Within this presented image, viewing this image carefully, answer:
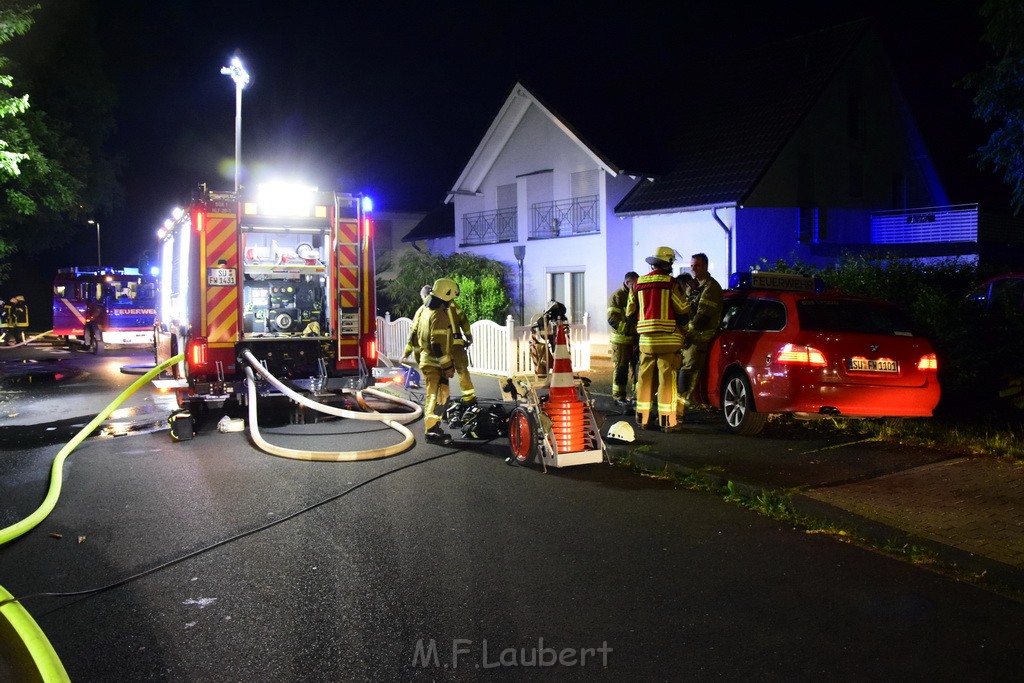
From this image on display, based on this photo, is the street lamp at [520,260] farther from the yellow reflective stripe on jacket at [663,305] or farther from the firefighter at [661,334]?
the yellow reflective stripe on jacket at [663,305]

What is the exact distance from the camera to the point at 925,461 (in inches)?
290

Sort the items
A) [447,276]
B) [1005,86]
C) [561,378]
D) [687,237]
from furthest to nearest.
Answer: [447,276] → [687,237] → [1005,86] → [561,378]

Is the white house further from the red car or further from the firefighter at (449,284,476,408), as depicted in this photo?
the firefighter at (449,284,476,408)

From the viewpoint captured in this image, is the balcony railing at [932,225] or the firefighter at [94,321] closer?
the balcony railing at [932,225]

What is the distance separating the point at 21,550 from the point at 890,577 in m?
5.31

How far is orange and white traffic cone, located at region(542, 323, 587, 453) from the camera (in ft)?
24.3

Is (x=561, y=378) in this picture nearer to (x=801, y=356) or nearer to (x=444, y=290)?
(x=444, y=290)

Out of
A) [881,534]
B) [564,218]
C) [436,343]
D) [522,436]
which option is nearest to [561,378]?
[522,436]

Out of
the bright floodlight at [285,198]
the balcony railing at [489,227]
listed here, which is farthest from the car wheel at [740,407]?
the balcony railing at [489,227]

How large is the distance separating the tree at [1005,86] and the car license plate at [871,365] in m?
5.78

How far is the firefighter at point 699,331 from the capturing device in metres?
9.30

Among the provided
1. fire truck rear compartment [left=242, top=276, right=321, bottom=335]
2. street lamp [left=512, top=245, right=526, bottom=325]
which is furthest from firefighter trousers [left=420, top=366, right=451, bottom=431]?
street lamp [left=512, top=245, right=526, bottom=325]

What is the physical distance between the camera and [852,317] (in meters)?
8.27

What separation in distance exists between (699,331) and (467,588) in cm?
545
